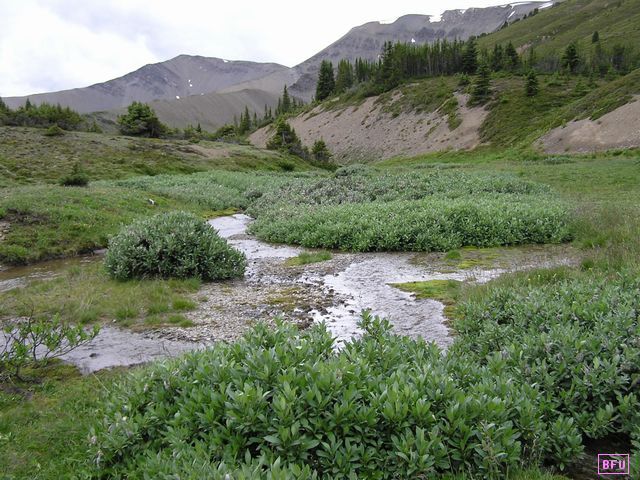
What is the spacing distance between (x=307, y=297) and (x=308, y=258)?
4573 mm

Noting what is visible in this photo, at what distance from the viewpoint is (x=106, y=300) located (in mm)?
10664

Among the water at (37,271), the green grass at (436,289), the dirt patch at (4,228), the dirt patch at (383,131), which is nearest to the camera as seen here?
the green grass at (436,289)

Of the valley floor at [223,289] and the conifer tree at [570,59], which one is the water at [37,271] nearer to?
the valley floor at [223,289]

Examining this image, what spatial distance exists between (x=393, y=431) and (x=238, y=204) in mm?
34069

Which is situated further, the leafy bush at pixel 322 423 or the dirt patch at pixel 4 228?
the dirt patch at pixel 4 228

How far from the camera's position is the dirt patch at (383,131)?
88750mm

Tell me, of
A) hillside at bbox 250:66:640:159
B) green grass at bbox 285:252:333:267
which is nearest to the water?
green grass at bbox 285:252:333:267

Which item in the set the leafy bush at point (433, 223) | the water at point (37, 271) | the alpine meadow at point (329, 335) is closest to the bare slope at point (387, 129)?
the alpine meadow at point (329, 335)

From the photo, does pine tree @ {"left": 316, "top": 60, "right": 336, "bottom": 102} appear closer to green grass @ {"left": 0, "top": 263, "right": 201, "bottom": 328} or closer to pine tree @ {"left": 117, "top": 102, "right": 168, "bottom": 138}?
pine tree @ {"left": 117, "top": 102, "right": 168, "bottom": 138}

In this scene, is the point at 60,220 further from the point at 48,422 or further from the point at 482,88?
the point at 482,88

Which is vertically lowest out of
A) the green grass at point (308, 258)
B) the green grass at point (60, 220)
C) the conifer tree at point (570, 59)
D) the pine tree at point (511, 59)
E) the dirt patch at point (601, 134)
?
the green grass at point (308, 258)

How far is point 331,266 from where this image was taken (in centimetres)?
1410

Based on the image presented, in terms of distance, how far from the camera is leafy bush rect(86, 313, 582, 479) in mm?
3648

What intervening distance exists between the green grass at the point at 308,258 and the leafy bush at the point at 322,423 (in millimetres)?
10213
